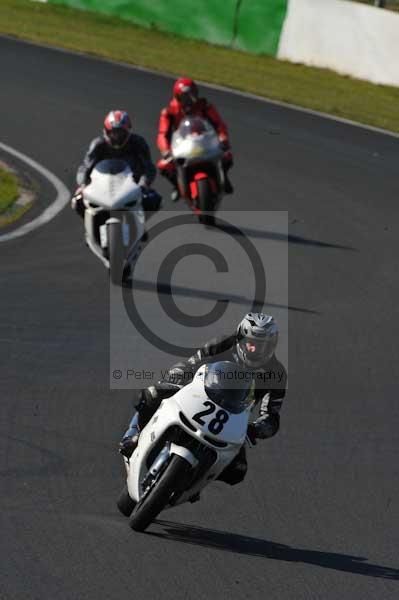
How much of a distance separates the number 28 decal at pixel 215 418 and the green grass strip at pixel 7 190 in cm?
857

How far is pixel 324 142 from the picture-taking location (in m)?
20.0

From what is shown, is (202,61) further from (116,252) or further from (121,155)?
(116,252)

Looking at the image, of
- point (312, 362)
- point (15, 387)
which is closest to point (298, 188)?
point (312, 362)

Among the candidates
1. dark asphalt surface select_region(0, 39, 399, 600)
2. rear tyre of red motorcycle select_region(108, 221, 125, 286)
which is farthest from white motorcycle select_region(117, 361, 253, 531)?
rear tyre of red motorcycle select_region(108, 221, 125, 286)

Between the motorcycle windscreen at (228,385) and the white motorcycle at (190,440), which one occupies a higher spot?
the motorcycle windscreen at (228,385)

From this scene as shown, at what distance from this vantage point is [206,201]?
49.5 ft

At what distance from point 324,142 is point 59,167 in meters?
4.56

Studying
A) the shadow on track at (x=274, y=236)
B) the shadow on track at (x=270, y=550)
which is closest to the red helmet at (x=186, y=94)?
the shadow on track at (x=274, y=236)

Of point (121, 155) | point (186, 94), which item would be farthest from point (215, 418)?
point (186, 94)

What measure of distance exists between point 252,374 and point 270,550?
99 cm

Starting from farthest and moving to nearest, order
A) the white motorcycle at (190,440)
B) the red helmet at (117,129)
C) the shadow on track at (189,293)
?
the red helmet at (117,129)
the shadow on track at (189,293)
the white motorcycle at (190,440)

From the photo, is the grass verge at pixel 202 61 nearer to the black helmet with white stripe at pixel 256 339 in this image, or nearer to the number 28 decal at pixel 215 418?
the black helmet with white stripe at pixel 256 339

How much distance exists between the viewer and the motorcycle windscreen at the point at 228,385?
713 centimetres

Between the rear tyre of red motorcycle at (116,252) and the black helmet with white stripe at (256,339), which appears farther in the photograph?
the rear tyre of red motorcycle at (116,252)
